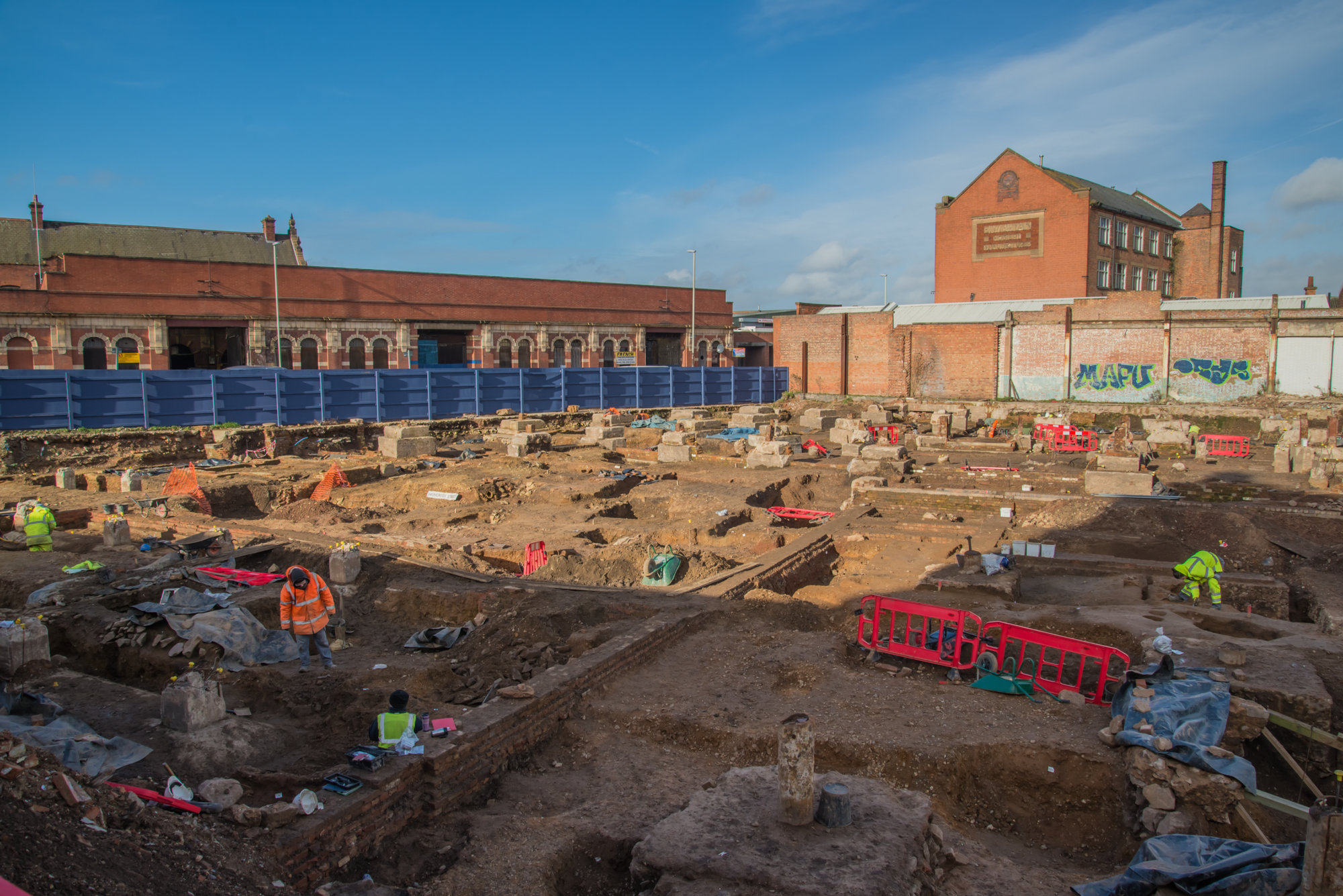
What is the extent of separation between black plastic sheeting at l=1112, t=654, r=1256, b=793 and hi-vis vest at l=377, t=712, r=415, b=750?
5.33 m

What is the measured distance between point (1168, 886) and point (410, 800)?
4536 millimetres

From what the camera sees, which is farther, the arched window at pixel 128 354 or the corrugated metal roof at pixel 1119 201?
the corrugated metal roof at pixel 1119 201

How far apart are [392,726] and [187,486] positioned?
47.1 ft

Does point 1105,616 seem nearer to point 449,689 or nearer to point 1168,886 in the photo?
point 1168,886

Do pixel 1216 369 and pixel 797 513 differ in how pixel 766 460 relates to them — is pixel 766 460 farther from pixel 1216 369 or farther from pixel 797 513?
pixel 1216 369

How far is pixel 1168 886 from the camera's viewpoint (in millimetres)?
4039

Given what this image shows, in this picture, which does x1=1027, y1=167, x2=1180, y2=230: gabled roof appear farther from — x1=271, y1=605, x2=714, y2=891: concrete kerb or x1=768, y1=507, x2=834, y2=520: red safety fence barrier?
x1=271, y1=605, x2=714, y2=891: concrete kerb

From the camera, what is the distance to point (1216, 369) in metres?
29.8

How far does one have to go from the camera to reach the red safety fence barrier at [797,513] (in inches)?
605

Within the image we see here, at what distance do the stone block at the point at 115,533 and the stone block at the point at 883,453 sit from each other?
14930 millimetres

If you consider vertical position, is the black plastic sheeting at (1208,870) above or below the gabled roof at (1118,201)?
below

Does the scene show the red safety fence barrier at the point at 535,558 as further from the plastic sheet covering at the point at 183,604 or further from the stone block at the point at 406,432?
the stone block at the point at 406,432

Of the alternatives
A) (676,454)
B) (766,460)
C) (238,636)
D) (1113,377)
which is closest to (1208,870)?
(238,636)

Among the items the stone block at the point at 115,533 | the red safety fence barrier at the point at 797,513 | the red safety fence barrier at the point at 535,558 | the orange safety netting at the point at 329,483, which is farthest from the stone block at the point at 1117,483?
the stone block at the point at 115,533
